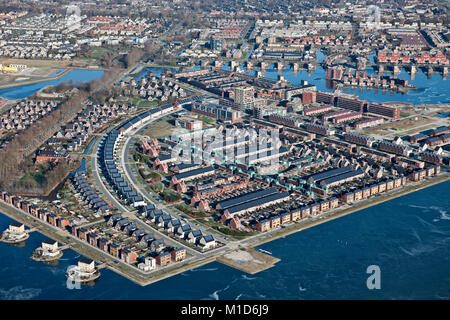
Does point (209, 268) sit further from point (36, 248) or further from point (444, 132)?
point (444, 132)

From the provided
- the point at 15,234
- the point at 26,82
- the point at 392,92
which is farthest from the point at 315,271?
the point at 26,82

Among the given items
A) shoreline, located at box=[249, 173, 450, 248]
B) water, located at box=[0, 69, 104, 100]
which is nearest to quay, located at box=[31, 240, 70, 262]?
shoreline, located at box=[249, 173, 450, 248]

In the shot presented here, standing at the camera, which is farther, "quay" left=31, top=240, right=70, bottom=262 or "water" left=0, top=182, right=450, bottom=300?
"quay" left=31, top=240, right=70, bottom=262

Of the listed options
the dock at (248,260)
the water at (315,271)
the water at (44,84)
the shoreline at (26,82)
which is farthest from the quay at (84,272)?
the shoreline at (26,82)

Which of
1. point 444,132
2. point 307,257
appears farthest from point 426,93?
point 307,257

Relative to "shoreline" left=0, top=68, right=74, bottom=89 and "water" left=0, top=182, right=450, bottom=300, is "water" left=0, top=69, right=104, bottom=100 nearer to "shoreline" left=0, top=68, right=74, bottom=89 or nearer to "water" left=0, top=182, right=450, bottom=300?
"shoreline" left=0, top=68, right=74, bottom=89

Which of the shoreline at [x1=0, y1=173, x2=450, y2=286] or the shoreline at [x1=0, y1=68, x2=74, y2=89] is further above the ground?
the shoreline at [x1=0, y1=68, x2=74, y2=89]

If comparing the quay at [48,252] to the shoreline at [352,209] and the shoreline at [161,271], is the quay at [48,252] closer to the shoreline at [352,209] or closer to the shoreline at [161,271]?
the shoreline at [161,271]
